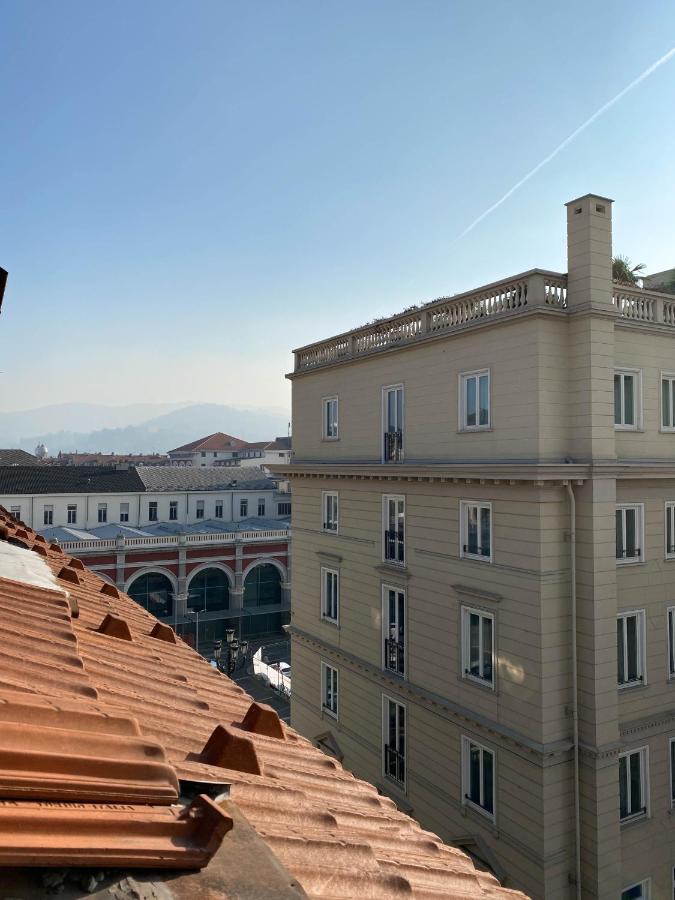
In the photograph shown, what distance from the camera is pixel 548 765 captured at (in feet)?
39.9

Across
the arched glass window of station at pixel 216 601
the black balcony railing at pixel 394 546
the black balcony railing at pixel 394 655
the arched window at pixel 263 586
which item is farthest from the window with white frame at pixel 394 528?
the arched window at pixel 263 586

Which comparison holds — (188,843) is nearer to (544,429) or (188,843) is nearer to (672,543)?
(544,429)

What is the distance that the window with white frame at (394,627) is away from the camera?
53.0 ft

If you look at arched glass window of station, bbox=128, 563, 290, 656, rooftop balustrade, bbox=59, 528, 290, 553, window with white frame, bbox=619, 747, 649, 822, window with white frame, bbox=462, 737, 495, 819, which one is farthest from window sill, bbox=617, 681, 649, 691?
rooftop balustrade, bbox=59, 528, 290, 553

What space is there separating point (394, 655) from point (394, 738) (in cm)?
216

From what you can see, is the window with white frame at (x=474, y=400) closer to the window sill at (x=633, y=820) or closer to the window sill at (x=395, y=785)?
the window sill at (x=633, y=820)

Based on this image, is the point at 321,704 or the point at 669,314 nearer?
the point at 669,314

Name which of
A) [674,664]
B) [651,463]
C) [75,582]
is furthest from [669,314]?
[75,582]

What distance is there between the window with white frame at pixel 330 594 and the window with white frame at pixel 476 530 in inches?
225

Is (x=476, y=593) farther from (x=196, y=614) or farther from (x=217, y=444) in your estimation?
(x=217, y=444)

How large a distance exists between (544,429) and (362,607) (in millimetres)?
7860

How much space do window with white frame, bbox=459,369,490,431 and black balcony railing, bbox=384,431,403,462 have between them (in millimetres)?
→ 2423

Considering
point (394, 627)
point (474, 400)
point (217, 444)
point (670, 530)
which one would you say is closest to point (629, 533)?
point (670, 530)

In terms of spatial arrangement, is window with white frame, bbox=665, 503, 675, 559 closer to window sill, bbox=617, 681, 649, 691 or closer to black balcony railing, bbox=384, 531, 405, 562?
window sill, bbox=617, 681, 649, 691
